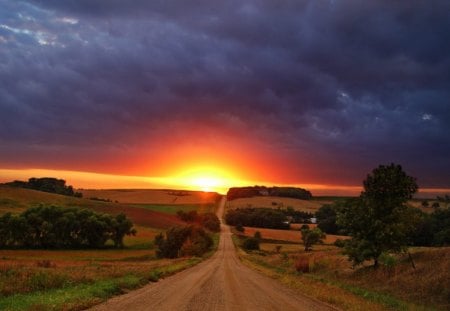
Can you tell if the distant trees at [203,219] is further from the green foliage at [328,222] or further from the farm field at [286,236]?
the green foliage at [328,222]

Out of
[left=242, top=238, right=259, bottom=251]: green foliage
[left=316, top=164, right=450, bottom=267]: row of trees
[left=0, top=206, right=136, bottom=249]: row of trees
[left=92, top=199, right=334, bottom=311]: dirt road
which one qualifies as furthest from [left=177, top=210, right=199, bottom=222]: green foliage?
[left=92, top=199, right=334, bottom=311]: dirt road

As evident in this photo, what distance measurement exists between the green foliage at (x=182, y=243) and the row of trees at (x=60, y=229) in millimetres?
16110

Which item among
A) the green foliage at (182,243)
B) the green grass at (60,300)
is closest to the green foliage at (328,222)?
the green foliage at (182,243)

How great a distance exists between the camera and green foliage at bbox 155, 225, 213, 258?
306ft

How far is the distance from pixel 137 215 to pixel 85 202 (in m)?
20.9

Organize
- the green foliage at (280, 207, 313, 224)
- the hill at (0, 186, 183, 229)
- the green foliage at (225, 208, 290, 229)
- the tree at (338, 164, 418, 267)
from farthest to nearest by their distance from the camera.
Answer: the green foliage at (280, 207, 313, 224), the green foliage at (225, 208, 290, 229), the hill at (0, 186, 183, 229), the tree at (338, 164, 418, 267)

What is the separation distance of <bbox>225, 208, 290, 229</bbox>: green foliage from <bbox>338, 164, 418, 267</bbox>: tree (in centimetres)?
12494

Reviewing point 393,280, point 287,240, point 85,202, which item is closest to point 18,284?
point 393,280

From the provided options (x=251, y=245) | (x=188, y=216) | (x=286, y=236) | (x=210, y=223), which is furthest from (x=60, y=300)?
(x=188, y=216)

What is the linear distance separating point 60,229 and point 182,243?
1223 inches

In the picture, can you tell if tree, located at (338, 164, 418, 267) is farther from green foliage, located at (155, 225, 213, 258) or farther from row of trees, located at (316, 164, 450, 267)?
green foliage, located at (155, 225, 213, 258)

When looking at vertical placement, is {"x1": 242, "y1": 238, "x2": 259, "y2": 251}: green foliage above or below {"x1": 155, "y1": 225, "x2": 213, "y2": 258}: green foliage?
below

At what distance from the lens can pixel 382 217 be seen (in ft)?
139

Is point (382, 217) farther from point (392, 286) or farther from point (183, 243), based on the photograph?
point (183, 243)
